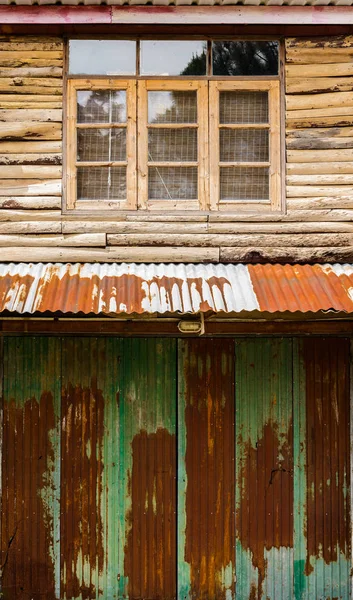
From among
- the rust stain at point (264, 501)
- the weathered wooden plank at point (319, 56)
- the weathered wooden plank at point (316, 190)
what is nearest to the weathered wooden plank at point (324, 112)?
the weathered wooden plank at point (319, 56)

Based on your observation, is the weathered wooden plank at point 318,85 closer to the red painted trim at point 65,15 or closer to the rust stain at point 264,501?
the red painted trim at point 65,15

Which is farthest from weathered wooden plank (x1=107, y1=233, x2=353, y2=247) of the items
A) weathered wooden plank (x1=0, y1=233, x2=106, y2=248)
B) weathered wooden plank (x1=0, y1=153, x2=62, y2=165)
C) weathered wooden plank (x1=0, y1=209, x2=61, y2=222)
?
weathered wooden plank (x1=0, y1=153, x2=62, y2=165)

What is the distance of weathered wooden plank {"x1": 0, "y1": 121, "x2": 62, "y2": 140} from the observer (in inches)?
222

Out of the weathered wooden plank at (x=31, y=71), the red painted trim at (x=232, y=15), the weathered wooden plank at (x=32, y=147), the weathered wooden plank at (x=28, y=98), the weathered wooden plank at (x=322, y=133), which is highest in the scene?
the red painted trim at (x=232, y=15)

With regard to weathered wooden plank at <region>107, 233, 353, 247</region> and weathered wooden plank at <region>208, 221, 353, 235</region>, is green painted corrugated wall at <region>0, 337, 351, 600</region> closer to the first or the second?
weathered wooden plank at <region>107, 233, 353, 247</region>

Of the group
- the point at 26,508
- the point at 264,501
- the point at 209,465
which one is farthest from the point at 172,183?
the point at 26,508

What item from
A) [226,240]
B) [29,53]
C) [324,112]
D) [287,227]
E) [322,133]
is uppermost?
[29,53]

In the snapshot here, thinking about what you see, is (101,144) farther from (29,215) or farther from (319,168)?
(319,168)

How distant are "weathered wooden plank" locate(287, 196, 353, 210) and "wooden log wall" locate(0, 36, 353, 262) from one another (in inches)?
0.4

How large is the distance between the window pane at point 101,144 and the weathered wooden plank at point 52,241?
93 centimetres

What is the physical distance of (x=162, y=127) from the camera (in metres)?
5.83

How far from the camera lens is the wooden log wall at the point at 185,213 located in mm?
5629

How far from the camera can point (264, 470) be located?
220 inches

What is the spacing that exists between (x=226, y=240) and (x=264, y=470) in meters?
2.49
